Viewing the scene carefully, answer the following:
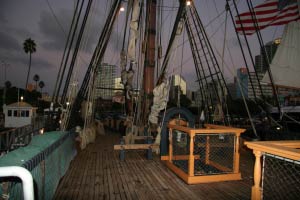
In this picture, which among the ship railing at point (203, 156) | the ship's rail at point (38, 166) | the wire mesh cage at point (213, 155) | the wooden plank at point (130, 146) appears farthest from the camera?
the wooden plank at point (130, 146)

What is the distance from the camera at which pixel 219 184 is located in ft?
19.5

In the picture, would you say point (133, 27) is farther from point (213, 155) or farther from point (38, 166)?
point (38, 166)

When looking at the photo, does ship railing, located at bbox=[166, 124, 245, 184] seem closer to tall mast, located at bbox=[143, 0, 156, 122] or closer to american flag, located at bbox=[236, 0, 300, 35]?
tall mast, located at bbox=[143, 0, 156, 122]

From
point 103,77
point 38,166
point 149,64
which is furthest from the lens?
point 103,77

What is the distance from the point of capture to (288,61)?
10.9 metres

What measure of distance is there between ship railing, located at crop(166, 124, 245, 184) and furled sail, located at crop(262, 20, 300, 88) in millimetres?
4597

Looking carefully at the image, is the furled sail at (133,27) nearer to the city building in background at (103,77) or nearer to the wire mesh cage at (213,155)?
the city building in background at (103,77)

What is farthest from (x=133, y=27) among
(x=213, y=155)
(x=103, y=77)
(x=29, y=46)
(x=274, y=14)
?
(x=29, y=46)

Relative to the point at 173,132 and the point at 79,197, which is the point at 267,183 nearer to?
the point at 173,132

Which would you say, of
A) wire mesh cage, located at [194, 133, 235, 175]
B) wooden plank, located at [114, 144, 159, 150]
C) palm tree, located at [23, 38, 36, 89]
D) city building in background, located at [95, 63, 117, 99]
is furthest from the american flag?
palm tree, located at [23, 38, 36, 89]

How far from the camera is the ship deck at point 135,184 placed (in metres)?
5.16

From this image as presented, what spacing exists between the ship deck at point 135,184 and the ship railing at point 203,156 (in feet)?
0.70

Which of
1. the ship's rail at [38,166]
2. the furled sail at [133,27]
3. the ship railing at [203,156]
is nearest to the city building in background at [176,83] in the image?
the ship railing at [203,156]

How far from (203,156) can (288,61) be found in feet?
21.5
